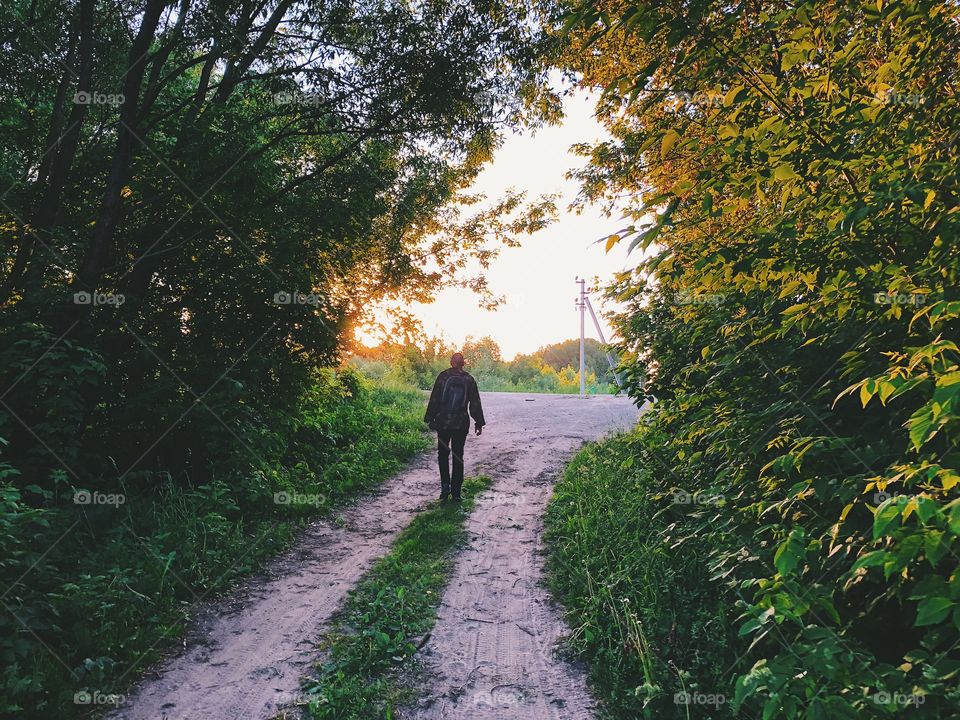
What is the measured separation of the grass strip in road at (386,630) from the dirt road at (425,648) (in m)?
→ 0.16

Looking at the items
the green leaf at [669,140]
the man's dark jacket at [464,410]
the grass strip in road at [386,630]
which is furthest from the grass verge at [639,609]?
the green leaf at [669,140]

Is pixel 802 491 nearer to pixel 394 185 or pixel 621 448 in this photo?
pixel 621 448

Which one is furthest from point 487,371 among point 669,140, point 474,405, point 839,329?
point 669,140

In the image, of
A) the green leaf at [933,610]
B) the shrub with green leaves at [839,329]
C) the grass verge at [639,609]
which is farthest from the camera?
the grass verge at [639,609]

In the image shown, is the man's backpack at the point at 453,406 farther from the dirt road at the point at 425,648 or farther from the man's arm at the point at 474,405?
the dirt road at the point at 425,648

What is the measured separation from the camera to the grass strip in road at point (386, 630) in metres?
3.76

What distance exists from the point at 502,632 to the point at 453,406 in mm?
4091

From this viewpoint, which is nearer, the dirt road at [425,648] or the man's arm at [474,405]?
the dirt road at [425,648]

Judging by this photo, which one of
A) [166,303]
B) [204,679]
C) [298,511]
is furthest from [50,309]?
[204,679]

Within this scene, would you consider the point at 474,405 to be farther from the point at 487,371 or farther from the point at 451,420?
the point at 487,371

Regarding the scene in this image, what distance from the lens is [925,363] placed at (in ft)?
7.74

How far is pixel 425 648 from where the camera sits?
443 cm

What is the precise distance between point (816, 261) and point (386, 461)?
28.5 feet

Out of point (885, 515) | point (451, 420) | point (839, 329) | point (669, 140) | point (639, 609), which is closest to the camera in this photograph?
point (885, 515)
